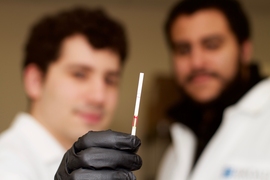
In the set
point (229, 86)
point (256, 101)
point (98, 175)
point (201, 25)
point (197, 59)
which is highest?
point (201, 25)

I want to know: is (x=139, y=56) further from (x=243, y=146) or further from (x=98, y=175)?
(x=98, y=175)

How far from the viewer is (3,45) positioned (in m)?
1.85

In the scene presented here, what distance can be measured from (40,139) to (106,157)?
519mm

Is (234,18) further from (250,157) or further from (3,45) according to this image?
(3,45)

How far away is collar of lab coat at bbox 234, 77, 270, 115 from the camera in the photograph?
3.86 feet

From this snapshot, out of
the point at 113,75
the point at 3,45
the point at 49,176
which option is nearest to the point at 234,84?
the point at 113,75

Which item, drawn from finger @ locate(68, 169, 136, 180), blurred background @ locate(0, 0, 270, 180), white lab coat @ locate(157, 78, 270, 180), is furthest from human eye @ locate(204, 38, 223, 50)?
finger @ locate(68, 169, 136, 180)

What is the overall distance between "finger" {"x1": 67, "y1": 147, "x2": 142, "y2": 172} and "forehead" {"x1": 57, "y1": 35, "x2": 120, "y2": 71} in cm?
55

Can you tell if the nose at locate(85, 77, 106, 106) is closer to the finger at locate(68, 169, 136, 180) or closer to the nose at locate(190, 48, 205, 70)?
the nose at locate(190, 48, 205, 70)

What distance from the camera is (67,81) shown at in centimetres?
124

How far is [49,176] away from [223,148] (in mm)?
517

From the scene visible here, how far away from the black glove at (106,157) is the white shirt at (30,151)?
35 centimetres

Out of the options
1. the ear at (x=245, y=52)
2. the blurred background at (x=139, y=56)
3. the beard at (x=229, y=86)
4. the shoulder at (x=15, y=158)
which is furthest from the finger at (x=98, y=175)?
the blurred background at (x=139, y=56)

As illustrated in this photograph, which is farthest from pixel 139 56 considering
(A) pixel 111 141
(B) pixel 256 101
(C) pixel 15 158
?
(A) pixel 111 141
